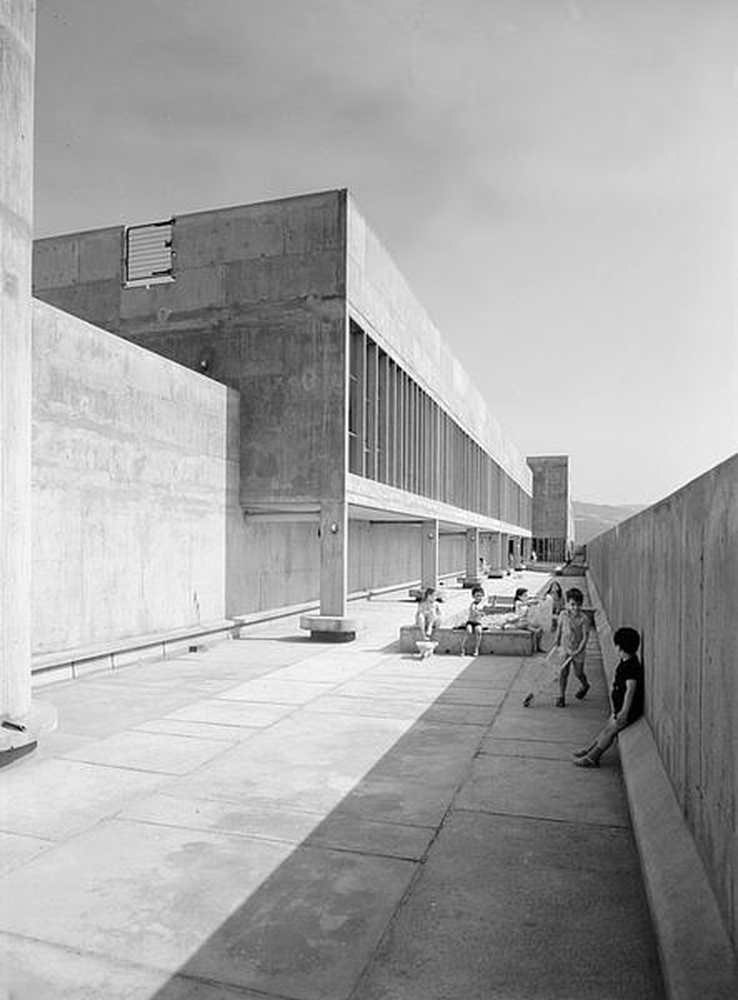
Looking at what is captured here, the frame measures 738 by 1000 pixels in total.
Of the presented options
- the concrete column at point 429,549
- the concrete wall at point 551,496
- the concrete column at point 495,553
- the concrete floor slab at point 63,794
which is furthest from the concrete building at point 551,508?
the concrete floor slab at point 63,794

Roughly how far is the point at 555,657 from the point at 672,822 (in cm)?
621

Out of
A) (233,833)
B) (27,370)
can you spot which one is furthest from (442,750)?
(27,370)

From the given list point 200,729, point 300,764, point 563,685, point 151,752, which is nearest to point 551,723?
point 563,685

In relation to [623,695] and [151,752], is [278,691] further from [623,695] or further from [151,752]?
[623,695]

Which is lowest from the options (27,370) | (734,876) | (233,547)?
(734,876)

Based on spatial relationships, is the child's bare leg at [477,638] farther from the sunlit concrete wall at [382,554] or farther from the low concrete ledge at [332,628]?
the sunlit concrete wall at [382,554]

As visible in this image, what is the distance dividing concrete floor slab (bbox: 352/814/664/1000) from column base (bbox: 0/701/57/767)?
4054 millimetres

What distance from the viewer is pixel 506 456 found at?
193 ft

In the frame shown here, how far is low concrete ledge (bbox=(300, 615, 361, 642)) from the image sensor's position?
17.2 m

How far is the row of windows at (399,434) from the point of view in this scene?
771 inches

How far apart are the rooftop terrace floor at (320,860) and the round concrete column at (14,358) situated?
47.9 inches

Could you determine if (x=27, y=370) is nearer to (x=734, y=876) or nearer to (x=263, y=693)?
(x=263, y=693)

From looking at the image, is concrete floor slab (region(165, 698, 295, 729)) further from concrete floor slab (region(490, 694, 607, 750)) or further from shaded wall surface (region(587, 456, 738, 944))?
shaded wall surface (region(587, 456, 738, 944))

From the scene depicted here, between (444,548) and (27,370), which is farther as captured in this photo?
(444,548)
